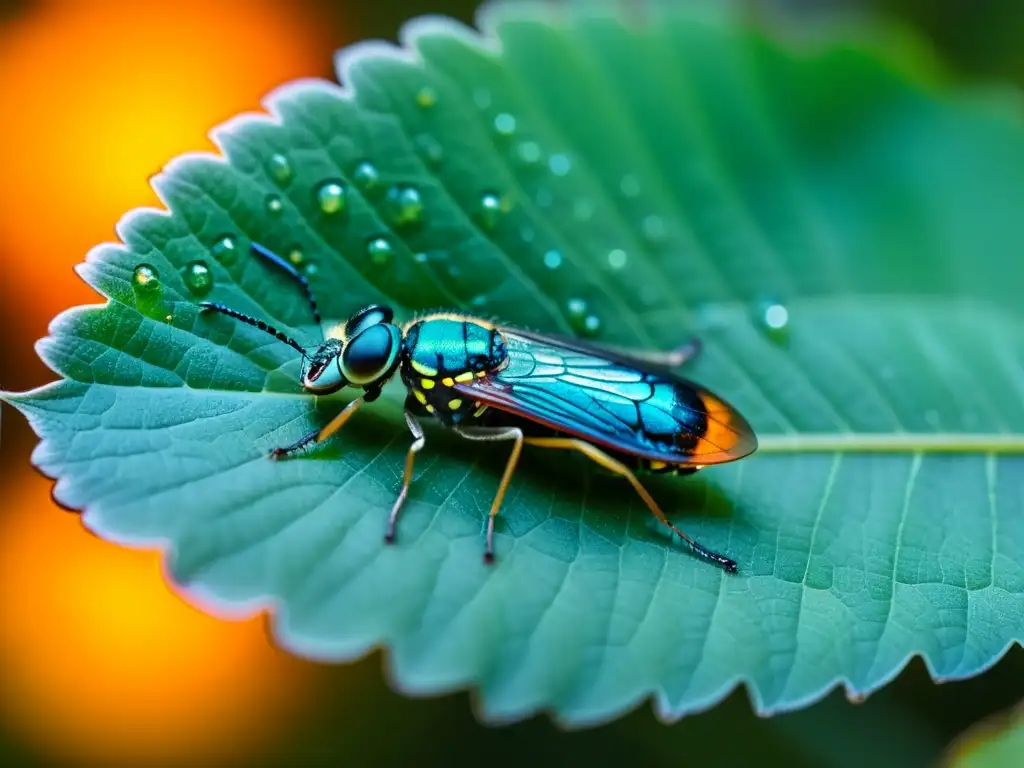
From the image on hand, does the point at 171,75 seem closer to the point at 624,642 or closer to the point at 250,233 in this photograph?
the point at 250,233

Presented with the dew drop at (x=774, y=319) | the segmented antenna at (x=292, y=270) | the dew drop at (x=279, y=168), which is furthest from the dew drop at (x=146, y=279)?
the dew drop at (x=774, y=319)

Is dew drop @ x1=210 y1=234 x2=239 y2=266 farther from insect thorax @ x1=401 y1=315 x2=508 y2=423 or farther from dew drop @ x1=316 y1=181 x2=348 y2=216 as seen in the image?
insect thorax @ x1=401 y1=315 x2=508 y2=423

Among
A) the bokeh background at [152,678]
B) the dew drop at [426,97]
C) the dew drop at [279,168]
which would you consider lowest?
the bokeh background at [152,678]

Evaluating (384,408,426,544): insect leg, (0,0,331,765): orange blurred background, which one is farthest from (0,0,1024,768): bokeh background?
(384,408,426,544): insect leg

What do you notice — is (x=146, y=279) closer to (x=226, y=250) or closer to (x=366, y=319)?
(x=226, y=250)

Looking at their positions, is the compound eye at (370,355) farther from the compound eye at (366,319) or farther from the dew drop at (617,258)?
the dew drop at (617,258)

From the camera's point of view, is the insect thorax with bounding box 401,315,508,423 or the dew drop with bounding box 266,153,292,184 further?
the dew drop with bounding box 266,153,292,184

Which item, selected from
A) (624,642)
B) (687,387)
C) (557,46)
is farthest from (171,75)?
(624,642)
